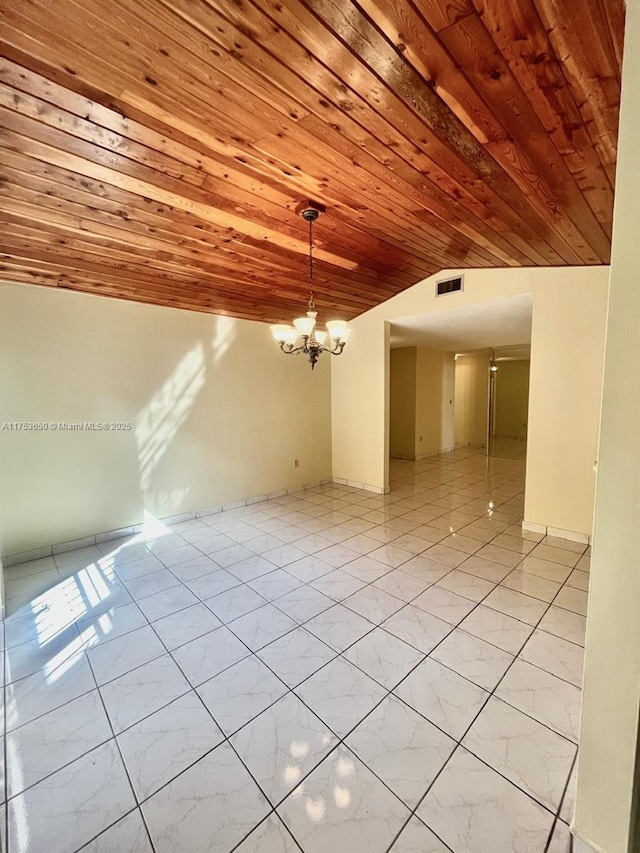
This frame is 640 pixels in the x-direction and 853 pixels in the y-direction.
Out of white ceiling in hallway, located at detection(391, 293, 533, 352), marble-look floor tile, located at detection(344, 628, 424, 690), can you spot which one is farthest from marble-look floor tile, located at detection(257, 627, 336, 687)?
white ceiling in hallway, located at detection(391, 293, 533, 352)

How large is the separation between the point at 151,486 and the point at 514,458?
6.97 m

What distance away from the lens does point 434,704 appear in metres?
1.64

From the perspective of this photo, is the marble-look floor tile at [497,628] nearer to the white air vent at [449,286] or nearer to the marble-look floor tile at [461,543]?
the marble-look floor tile at [461,543]

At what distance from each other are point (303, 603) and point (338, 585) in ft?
1.14

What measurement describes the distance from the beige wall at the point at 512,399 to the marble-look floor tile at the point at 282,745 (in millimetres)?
9446

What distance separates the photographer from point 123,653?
2.03m

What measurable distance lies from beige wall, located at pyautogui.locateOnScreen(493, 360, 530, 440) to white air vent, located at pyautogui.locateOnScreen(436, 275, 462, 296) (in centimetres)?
632

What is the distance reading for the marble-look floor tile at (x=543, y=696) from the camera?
61.0 inches

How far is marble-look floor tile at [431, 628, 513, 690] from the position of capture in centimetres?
181

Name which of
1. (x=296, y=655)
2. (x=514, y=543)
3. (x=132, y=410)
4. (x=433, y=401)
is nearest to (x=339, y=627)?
(x=296, y=655)

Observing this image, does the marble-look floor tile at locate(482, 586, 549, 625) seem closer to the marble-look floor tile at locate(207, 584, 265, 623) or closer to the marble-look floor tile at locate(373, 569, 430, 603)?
the marble-look floor tile at locate(373, 569, 430, 603)

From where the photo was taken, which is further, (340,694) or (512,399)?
(512,399)

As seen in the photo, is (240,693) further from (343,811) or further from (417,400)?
(417,400)

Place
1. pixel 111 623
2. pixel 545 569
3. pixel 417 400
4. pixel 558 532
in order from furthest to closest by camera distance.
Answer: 1. pixel 417 400
2. pixel 558 532
3. pixel 545 569
4. pixel 111 623
